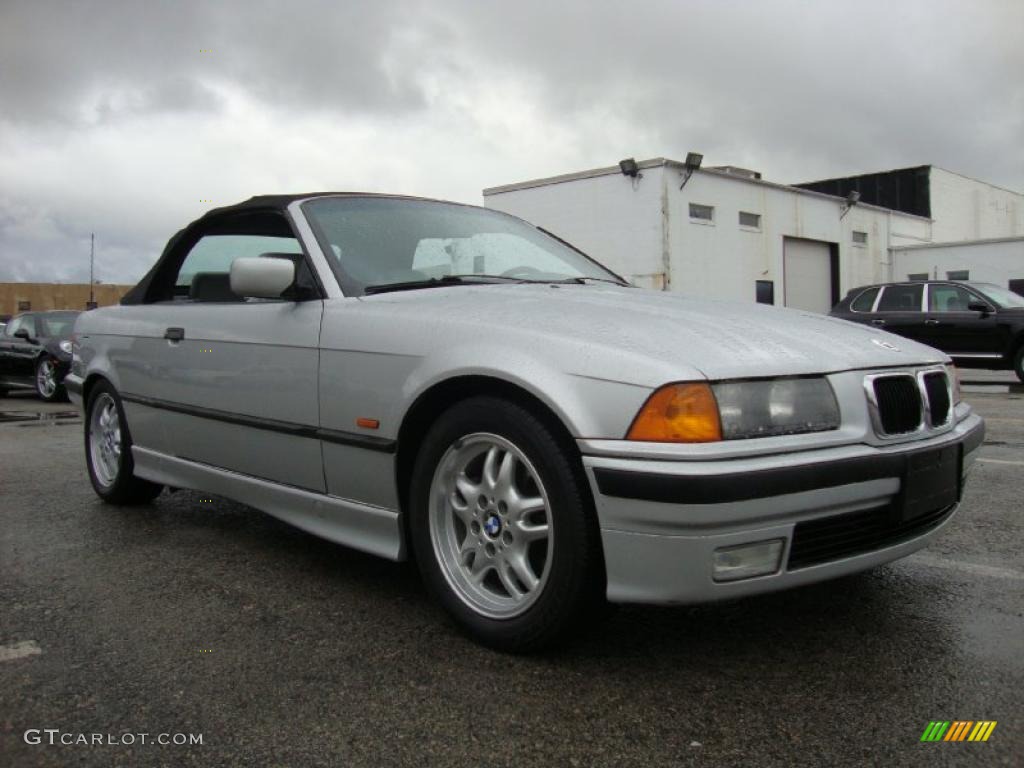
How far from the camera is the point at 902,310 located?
1333 centimetres

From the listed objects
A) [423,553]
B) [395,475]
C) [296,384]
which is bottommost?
[423,553]

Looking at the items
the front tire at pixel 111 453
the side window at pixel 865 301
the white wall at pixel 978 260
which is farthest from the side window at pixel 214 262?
the white wall at pixel 978 260

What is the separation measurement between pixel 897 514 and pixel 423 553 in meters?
1.33

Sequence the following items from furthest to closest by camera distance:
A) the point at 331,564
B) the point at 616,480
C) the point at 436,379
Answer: the point at 331,564
the point at 436,379
the point at 616,480

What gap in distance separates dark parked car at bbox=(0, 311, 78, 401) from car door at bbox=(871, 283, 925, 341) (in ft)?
38.5

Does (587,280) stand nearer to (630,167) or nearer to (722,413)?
(722,413)

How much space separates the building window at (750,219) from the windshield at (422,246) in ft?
71.6

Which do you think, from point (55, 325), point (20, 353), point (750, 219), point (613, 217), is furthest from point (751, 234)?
point (20, 353)

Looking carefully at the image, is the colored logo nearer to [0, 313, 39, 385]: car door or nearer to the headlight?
the headlight

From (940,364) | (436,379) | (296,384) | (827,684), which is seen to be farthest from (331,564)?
(940,364)

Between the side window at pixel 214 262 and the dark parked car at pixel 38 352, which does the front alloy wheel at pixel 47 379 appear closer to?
the dark parked car at pixel 38 352

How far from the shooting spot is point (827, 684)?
2266mm

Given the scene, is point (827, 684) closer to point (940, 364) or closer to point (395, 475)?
point (940, 364)

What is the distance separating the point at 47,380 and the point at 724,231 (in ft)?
55.4
